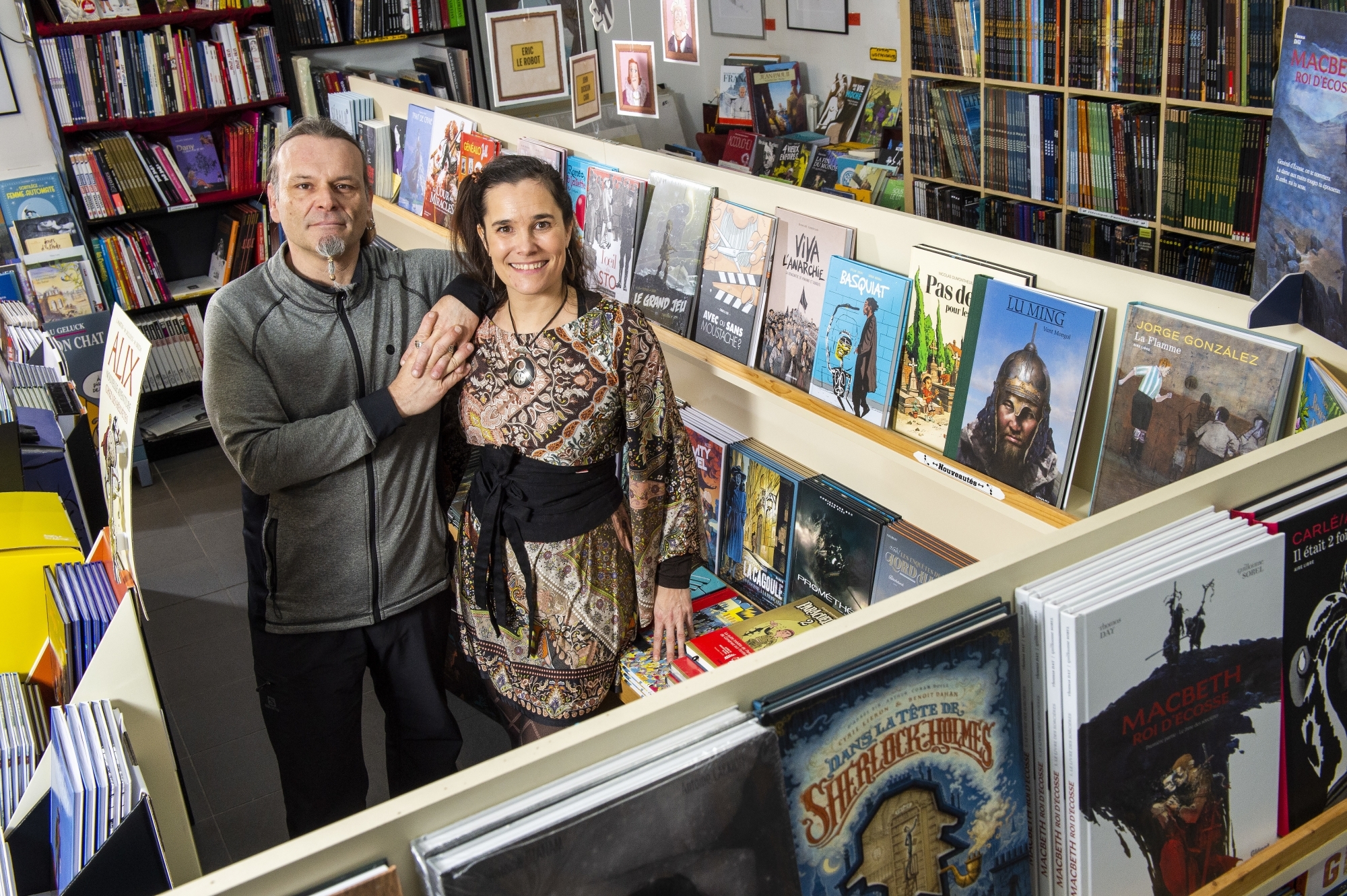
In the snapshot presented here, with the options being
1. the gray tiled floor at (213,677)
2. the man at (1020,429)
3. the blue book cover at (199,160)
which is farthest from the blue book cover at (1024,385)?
the blue book cover at (199,160)

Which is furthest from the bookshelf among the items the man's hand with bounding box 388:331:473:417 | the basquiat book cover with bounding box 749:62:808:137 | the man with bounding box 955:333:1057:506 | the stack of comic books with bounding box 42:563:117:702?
the stack of comic books with bounding box 42:563:117:702

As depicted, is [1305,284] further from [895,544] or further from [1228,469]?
[895,544]

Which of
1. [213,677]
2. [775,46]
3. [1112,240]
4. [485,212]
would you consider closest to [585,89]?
[485,212]

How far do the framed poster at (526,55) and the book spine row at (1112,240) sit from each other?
1962 millimetres

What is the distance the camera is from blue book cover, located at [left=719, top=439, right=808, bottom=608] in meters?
2.34

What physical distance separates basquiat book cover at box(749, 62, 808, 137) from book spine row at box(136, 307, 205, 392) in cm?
340

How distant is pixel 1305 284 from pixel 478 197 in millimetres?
1270

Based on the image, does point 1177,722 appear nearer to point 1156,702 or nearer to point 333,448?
point 1156,702

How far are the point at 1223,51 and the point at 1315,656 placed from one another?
2676 millimetres

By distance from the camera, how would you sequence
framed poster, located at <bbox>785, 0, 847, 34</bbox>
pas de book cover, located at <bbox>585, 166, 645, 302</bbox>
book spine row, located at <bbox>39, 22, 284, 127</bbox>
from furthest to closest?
framed poster, located at <bbox>785, 0, 847, 34</bbox>
book spine row, located at <bbox>39, 22, 284, 127</bbox>
pas de book cover, located at <bbox>585, 166, 645, 302</bbox>

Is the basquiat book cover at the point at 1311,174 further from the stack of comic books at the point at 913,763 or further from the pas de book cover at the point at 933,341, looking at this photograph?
the stack of comic books at the point at 913,763

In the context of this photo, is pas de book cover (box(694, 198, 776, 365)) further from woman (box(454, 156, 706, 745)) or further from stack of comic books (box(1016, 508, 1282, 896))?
stack of comic books (box(1016, 508, 1282, 896))

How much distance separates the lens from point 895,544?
206 cm

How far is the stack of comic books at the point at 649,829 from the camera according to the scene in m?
0.90
